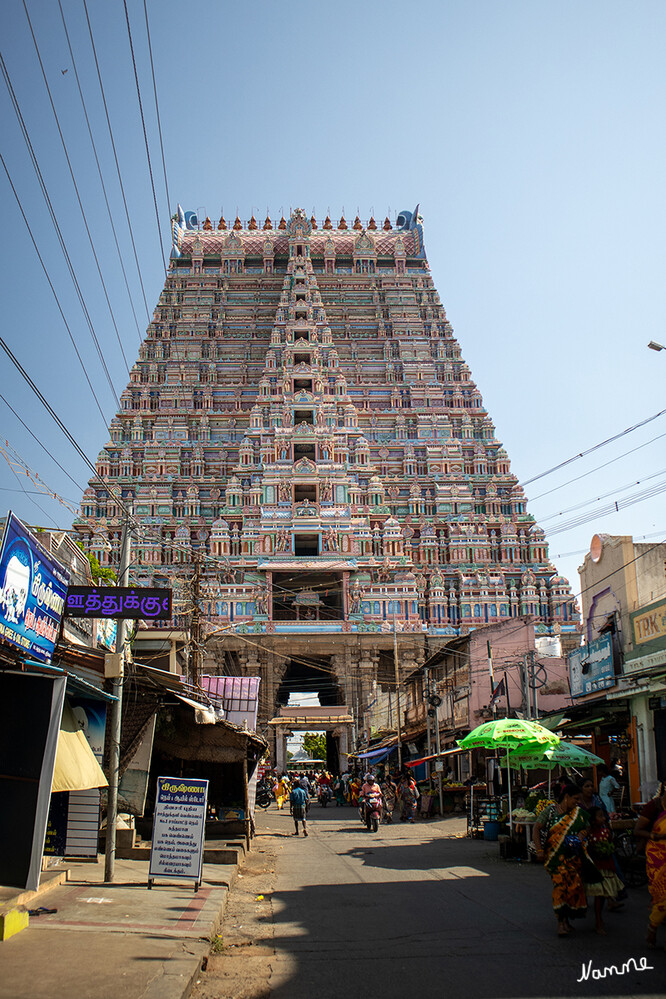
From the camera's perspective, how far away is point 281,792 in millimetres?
40219

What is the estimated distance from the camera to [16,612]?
948 cm

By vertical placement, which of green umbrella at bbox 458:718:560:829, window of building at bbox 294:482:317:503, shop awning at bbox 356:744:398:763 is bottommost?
green umbrella at bbox 458:718:560:829

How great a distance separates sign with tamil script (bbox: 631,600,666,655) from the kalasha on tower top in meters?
25.8

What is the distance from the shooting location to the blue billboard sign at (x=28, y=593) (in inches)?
360

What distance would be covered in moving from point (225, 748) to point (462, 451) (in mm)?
39685

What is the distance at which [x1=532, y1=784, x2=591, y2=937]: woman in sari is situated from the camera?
8773 mm

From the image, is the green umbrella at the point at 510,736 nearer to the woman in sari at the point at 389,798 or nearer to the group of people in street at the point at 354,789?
the group of people in street at the point at 354,789

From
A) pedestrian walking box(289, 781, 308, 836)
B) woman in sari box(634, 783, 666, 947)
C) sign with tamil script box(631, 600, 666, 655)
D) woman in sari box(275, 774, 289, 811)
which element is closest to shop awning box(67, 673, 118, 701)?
woman in sari box(634, 783, 666, 947)

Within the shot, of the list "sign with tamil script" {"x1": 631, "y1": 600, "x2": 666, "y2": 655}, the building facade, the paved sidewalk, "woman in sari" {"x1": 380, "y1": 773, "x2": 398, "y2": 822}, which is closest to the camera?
the paved sidewalk

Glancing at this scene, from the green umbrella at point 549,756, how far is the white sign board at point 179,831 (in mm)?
6958

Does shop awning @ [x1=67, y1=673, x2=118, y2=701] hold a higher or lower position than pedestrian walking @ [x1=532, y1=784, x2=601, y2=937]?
higher

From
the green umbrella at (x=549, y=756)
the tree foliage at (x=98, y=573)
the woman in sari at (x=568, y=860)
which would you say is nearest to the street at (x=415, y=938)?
the woman in sari at (x=568, y=860)

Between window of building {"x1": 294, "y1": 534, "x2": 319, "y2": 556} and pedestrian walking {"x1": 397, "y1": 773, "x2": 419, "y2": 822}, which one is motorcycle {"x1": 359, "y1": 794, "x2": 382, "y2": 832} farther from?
window of building {"x1": 294, "y1": 534, "x2": 319, "y2": 556}

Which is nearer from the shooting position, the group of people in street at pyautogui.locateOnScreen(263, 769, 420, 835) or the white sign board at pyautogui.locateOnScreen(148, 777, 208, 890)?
the white sign board at pyautogui.locateOnScreen(148, 777, 208, 890)
